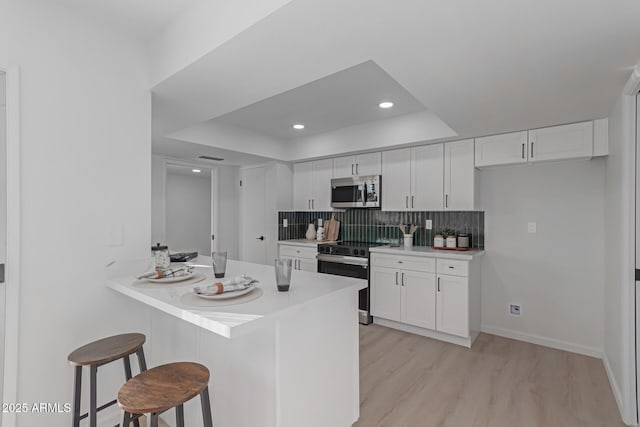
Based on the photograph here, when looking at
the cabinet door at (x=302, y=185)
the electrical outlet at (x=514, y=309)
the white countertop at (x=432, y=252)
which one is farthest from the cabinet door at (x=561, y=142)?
the cabinet door at (x=302, y=185)

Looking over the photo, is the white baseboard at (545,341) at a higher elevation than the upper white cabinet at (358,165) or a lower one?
lower

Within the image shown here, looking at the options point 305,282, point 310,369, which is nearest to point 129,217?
point 305,282

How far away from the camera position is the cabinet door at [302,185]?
15.8 ft

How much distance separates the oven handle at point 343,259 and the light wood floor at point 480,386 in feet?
2.94

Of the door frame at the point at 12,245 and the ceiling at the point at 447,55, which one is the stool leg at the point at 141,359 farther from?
the ceiling at the point at 447,55

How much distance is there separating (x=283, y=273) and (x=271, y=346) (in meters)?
0.34

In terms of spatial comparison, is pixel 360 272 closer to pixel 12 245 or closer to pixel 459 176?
pixel 459 176

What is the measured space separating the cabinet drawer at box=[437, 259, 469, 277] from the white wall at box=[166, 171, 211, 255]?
497 centimetres

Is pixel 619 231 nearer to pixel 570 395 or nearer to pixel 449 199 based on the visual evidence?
pixel 570 395

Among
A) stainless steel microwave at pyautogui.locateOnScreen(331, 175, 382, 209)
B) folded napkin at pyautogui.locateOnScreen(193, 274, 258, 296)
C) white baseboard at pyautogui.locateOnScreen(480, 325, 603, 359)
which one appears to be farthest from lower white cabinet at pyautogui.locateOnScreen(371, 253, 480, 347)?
folded napkin at pyautogui.locateOnScreen(193, 274, 258, 296)

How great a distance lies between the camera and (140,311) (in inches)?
80.0

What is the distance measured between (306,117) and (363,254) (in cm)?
173

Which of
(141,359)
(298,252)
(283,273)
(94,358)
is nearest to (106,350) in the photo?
(94,358)

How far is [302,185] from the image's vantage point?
4.90 meters
